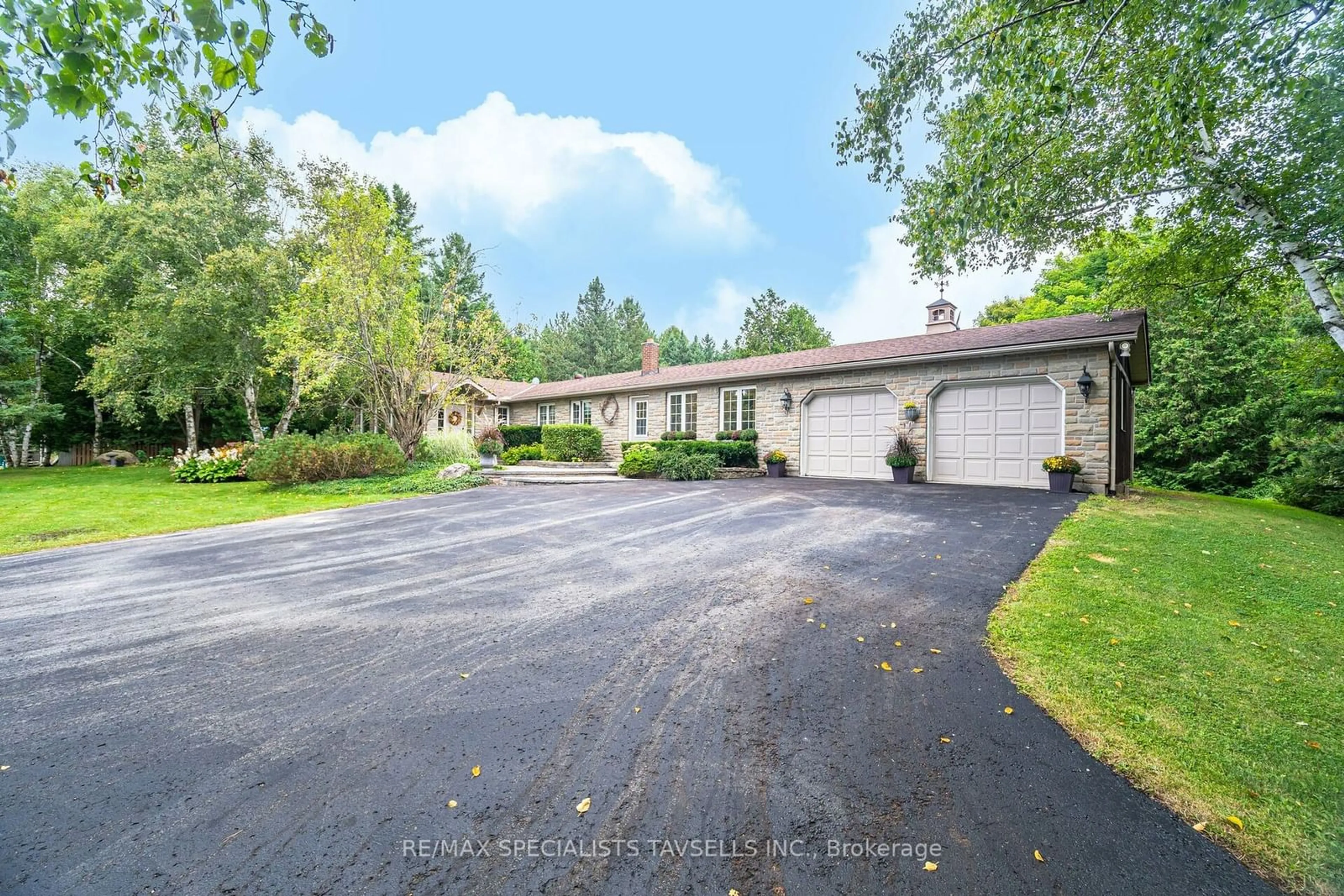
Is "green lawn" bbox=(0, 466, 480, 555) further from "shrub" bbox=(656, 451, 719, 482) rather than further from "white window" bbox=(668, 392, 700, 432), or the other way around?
"white window" bbox=(668, 392, 700, 432)

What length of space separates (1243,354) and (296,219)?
28067 millimetres

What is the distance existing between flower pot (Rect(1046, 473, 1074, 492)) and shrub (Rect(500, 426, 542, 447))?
1551 centimetres

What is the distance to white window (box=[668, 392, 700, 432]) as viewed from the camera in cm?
1568

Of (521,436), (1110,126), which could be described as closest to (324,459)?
(521,436)

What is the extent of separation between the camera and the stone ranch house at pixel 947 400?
9.12 m

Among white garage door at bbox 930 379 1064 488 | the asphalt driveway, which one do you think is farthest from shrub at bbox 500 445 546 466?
the asphalt driveway

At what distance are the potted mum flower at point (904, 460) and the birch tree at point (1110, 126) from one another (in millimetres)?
3826

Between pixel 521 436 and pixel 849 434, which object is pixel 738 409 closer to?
pixel 849 434

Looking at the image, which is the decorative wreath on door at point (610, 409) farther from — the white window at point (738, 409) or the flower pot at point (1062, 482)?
the flower pot at point (1062, 482)

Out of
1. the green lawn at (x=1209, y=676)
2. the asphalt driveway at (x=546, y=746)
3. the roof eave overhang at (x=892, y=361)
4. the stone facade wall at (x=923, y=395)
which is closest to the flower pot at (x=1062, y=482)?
the stone facade wall at (x=923, y=395)

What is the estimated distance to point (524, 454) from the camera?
17.6 metres

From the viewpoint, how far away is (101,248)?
46.2 feet

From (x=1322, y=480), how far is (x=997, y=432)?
696 cm

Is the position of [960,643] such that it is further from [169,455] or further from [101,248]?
[169,455]
